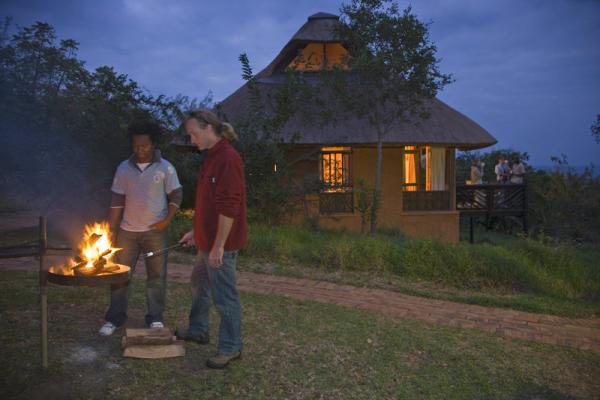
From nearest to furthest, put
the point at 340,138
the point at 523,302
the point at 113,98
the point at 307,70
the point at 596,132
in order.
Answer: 1. the point at 523,302
2. the point at 113,98
3. the point at 340,138
4. the point at 307,70
5. the point at 596,132

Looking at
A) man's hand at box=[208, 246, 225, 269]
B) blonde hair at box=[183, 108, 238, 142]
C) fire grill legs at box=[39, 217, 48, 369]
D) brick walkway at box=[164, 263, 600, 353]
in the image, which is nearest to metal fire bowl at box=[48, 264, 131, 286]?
fire grill legs at box=[39, 217, 48, 369]

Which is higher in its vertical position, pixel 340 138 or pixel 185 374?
pixel 340 138

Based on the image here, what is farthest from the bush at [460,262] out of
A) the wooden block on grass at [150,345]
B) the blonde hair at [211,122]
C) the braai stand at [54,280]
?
the braai stand at [54,280]

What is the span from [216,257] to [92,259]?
874mm

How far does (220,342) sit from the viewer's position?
408cm

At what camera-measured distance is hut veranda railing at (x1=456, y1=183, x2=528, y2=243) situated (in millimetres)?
17500

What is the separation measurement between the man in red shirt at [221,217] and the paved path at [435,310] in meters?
2.37

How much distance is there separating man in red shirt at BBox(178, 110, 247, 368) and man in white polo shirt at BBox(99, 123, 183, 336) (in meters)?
0.71

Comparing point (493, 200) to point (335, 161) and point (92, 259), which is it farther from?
point (92, 259)

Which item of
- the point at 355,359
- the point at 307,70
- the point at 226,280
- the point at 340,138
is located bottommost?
the point at 355,359

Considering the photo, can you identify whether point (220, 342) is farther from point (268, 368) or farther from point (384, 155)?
point (384, 155)

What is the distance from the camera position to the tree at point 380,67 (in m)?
11.9

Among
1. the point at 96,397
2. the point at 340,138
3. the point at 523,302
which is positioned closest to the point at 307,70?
the point at 340,138

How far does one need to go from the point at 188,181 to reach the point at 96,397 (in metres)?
7.15
